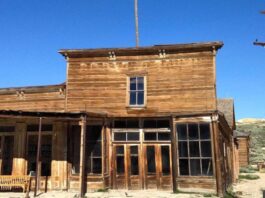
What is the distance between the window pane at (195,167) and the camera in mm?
15523

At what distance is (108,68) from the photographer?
17688mm

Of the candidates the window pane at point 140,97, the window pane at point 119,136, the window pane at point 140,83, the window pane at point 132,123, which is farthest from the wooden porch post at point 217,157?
the window pane at point 119,136

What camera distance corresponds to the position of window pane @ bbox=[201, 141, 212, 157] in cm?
1555


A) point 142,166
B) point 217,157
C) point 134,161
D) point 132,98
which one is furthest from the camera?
point 132,98

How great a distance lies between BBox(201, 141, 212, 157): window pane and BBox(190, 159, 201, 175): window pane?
44 centimetres

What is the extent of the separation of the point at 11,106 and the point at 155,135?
7.71 meters

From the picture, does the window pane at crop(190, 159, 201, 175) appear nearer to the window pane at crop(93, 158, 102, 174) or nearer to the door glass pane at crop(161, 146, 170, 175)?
the door glass pane at crop(161, 146, 170, 175)

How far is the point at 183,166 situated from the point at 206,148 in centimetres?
133

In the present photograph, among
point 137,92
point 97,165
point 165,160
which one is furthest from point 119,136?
point 165,160

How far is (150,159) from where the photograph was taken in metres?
16.6

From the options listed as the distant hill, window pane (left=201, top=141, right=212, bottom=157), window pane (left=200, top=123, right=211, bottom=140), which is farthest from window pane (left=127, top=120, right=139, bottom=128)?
Answer: the distant hill

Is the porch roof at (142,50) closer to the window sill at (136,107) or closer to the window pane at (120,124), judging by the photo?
the window sill at (136,107)

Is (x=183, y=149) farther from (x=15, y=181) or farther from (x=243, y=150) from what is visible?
(x=243, y=150)

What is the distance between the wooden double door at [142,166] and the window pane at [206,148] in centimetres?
163
